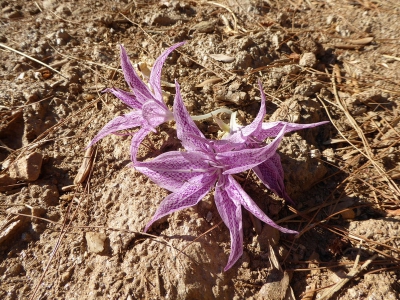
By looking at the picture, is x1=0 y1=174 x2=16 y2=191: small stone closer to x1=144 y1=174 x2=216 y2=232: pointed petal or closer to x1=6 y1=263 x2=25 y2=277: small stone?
Result: x1=6 y1=263 x2=25 y2=277: small stone


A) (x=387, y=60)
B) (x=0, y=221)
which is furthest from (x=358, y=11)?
(x=0, y=221)

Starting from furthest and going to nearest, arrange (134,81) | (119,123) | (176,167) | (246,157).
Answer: (119,123) → (134,81) → (176,167) → (246,157)

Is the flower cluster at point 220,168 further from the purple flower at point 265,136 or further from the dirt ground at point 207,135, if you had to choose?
the dirt ground at point 207,135

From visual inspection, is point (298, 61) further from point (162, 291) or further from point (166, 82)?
point (162, 291)

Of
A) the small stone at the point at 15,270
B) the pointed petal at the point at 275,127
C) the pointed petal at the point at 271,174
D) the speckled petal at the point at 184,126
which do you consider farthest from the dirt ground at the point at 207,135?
the speckled petal at the point at 184,126

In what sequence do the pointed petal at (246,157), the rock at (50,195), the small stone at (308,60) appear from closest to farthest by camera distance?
the pointed petal at (246,157)
the rock at (50,195)
the small stone at (308,60)

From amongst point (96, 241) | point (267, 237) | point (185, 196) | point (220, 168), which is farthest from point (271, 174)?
point (96, 241)

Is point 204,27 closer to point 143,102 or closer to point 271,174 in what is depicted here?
point 143,102
